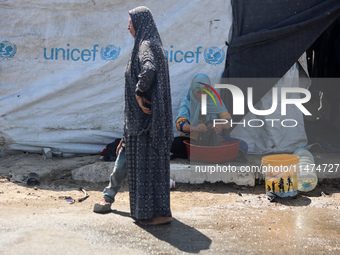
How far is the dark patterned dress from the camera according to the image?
3.51 meters

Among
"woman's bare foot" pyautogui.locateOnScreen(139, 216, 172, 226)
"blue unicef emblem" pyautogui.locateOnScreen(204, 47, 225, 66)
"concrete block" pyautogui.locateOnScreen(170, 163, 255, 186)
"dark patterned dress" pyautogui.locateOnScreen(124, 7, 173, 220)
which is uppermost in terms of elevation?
"blue unicef emblem" pyautogui.locateOnScreen(204, 47, 225, 66)

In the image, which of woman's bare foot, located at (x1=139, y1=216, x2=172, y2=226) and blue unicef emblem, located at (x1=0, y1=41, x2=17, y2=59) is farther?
blue unicef emblem, located at (x1=0, y1=41, x2=17, y2=59)

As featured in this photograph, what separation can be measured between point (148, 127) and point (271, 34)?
2659 millimetres

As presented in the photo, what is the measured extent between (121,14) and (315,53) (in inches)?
131

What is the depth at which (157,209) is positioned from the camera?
367 cm

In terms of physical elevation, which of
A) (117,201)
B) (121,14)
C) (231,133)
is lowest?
(117,201)

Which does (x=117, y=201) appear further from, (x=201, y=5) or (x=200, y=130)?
(x=201, y=5)

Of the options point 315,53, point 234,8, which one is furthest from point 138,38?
point 315,53

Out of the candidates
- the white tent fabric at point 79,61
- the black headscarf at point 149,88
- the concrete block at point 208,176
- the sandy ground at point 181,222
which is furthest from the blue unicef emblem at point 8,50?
the black headscarf at point 149,88

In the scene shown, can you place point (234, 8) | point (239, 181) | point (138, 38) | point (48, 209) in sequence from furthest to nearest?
point (234, 8), point (239, 181), point (48, 209), point (138, 38)

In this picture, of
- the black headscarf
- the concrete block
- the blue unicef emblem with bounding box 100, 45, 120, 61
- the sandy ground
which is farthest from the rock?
the black headscarf

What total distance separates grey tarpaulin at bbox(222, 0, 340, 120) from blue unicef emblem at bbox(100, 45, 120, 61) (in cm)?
142

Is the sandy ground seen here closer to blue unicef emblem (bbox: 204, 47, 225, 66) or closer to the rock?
the rock

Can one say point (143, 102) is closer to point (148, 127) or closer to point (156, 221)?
point (148, 127)
